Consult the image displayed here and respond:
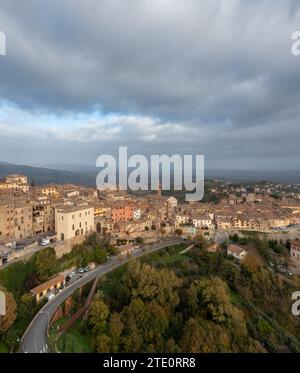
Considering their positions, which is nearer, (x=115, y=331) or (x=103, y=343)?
(x=103, y=343)

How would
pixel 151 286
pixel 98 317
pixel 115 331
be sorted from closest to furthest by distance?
1. pixel 115 331
2. pixel 98 317
3. pixel 151 286

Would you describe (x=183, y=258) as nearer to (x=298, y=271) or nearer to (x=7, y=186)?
(x=298, y=271)

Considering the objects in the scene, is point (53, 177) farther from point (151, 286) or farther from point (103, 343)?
point (103, 343)

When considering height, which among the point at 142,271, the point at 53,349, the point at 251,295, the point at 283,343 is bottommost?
the point at 283,343

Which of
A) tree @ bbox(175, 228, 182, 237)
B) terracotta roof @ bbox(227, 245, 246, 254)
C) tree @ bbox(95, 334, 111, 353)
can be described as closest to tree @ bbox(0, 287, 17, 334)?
tree @ bbox(95, 334, 111, 353)

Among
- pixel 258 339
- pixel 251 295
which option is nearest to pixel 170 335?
pixel 258 339

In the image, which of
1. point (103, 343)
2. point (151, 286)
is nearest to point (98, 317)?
point (103, 343)

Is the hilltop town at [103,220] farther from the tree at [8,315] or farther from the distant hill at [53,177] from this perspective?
the distant hill at [53,177]
